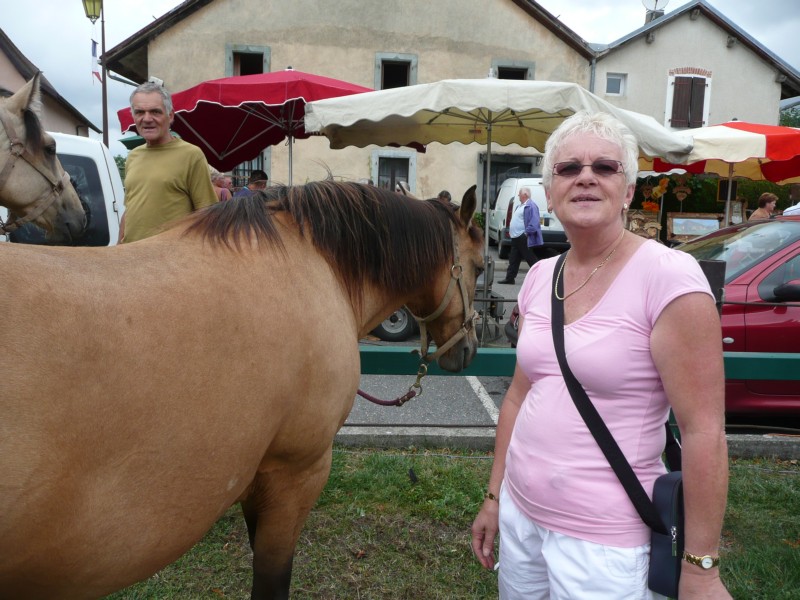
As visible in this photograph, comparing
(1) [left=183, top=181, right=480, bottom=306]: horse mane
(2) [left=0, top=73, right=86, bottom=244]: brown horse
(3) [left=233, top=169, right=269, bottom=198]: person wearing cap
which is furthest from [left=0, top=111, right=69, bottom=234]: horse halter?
(1) [left=183, top=181, right=480, bottom=306]: horse mane

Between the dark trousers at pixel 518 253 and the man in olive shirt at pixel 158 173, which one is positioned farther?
the dark trousers at pixel 518 253

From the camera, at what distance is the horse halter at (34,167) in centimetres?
242

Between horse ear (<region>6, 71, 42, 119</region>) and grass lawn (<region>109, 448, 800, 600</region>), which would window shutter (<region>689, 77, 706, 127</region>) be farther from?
horse ear (<region>6, 71, 42, 119</region>)

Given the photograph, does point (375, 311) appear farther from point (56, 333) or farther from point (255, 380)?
point (56, 333)

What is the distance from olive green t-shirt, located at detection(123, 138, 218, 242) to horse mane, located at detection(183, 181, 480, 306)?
1.08 m

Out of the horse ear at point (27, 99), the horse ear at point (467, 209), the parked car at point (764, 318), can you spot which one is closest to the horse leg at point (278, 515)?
the horse ear at point (467, 209)

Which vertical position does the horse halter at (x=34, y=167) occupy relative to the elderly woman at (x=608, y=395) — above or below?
above

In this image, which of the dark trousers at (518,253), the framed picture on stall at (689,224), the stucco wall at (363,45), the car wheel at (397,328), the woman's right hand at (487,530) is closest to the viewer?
the woman's right hand at (487,530)

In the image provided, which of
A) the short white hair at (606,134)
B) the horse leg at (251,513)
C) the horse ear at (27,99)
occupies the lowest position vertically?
the horse leg at (251,513)

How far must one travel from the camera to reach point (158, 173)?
9.58 ft

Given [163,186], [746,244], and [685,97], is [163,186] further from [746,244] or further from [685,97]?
[685,97]

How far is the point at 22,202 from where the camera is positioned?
102 inches

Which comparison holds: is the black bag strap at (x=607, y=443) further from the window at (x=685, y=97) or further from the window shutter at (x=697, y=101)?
the window shutter at (x=697, y=101)

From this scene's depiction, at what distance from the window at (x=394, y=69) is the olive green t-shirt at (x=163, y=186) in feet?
53.4
